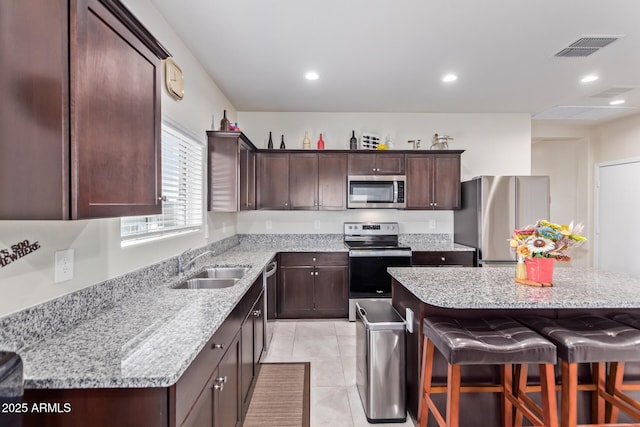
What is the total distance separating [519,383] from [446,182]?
2.93 meters

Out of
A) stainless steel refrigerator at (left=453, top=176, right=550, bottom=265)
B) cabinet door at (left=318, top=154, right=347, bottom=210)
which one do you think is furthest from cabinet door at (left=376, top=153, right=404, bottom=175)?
stainless steel refrigerator at (left=453, top=176, right=550, bottom=265)

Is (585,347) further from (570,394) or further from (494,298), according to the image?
(494,298)

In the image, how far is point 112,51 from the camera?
1172 millimetres

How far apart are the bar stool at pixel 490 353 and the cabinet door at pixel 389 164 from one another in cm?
273

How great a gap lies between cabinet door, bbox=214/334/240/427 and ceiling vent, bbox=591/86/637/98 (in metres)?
4.70

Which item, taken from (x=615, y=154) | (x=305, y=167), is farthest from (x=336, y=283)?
(x=615, y=154)

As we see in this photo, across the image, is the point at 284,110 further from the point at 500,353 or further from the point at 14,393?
the point at 14,393

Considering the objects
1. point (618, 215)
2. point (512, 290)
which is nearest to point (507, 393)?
point (512, 290)

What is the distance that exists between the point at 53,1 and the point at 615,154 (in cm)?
669

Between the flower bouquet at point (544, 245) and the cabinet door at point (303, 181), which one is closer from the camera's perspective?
the flower bouquet at point (544, 245)

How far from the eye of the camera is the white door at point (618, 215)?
15.5ft

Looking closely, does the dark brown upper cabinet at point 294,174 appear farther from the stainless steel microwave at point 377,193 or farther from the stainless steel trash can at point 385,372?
the stainless steel trash can at point 385,372

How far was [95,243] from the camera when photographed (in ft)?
5.28

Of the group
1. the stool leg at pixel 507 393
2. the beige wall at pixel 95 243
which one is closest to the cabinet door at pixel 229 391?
the beige wall at pixel 95 243
